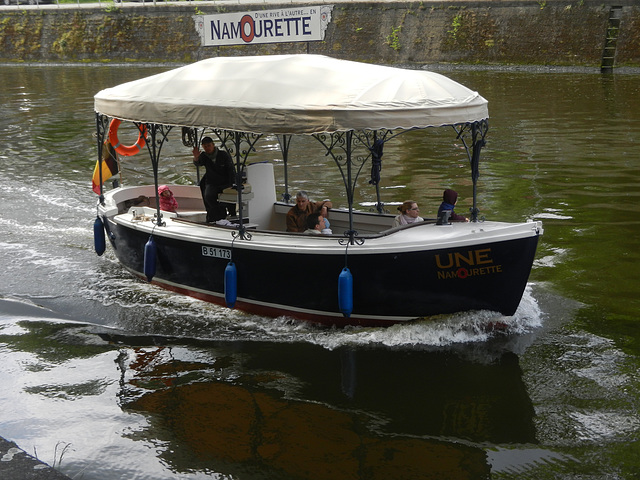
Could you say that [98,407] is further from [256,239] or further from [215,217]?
[215,217]

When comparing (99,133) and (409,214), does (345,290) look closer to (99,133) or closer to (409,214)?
(409,214)

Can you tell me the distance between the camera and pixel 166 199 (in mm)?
10945

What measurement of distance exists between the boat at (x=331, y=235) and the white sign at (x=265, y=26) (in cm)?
2114

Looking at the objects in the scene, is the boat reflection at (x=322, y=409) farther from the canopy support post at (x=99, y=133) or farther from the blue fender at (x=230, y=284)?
the canopy support post at (x=99, y=133)

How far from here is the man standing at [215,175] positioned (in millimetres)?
10047

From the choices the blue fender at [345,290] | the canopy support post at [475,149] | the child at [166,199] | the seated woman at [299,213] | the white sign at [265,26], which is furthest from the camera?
the white sign at [265,26]

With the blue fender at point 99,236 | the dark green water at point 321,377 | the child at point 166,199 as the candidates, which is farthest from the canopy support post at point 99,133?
the dark green water at point 321,377

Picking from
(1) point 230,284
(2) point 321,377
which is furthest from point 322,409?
(1) point 230,284

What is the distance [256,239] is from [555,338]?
357 cm

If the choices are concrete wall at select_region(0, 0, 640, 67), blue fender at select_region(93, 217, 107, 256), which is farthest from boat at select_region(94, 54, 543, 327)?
concrete wall at select_region(0, 0, 640, 67)

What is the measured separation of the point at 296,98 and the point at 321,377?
2.96 m

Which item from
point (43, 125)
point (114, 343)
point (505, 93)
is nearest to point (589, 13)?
point (505, 93)

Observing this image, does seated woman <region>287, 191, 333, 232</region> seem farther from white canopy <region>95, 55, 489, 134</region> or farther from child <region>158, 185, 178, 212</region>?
child <region>158, 185, 178, 212</region>

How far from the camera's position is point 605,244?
1191 centimetres
